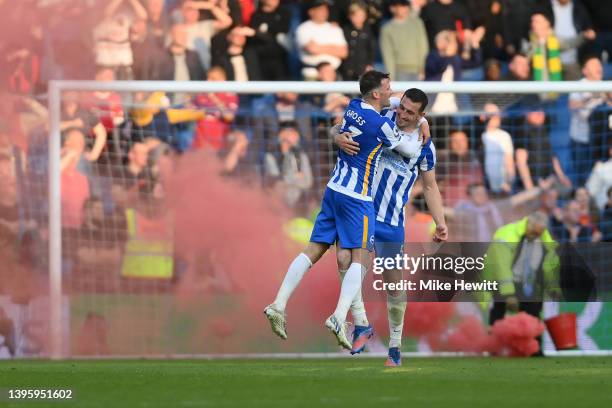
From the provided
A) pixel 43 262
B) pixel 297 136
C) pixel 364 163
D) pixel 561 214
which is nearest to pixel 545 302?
pixel 561 214

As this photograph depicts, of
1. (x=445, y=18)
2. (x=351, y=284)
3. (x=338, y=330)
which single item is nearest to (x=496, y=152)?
(x=445, y=18)

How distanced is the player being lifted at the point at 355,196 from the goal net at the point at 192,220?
10.1 feet

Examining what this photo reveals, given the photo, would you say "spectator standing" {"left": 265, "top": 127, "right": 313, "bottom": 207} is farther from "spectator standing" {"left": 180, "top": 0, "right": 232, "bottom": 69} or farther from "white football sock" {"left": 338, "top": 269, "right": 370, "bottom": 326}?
"white football sock" {"left": 338, "top": 269, "right": 370, "bottom": 326}

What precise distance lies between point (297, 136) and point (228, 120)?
67 cm

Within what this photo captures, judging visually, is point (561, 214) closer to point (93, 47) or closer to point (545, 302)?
point (545, 302)

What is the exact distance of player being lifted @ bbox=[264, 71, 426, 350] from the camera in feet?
33.9

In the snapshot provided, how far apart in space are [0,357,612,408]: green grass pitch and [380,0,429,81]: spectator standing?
502cm

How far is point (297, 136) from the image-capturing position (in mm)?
14062

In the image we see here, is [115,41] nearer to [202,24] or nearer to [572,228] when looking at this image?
[202,24]

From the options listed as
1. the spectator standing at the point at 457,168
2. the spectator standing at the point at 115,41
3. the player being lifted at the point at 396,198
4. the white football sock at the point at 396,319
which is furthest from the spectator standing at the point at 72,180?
the white football sock at the point at 396,319

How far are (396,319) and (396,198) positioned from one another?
894 millimetres

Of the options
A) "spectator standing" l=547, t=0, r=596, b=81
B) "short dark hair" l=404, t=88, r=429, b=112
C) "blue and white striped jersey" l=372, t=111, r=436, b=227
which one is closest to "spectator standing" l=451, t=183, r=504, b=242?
"spectator standing" l=547, t=0, r=596, b=81

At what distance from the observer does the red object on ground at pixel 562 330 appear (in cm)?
1347

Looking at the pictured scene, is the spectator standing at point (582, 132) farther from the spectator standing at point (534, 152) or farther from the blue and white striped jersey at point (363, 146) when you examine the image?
the blue and white striped jersey at point (363, 146)
